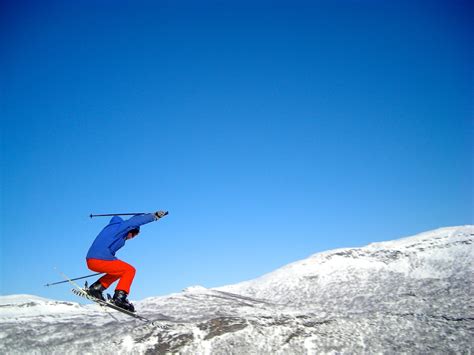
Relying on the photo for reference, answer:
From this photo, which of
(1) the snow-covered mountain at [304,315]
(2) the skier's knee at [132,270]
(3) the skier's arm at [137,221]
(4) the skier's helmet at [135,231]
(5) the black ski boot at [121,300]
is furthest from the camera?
(1) the snow-covered mountain at [304,315]

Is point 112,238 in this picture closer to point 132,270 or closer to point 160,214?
point 132,270

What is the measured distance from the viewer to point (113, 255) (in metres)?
13.4

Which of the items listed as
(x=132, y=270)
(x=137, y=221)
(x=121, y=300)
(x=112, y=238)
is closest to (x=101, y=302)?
(x=121, y=300)

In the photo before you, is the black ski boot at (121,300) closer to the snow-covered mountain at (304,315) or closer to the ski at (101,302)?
the ski at (101,302)

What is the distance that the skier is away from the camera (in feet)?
42.7

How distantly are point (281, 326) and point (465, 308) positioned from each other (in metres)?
11.0

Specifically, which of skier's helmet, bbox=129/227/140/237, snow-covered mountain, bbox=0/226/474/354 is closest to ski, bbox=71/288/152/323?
skier's helmet, bbox=129/227/140/237

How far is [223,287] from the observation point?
33.3 meters

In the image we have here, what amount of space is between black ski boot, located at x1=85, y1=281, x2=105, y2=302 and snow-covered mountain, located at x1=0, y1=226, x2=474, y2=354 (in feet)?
20.8

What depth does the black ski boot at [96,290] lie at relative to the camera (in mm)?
13570

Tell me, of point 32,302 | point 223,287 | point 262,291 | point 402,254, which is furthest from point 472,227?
point 32,302

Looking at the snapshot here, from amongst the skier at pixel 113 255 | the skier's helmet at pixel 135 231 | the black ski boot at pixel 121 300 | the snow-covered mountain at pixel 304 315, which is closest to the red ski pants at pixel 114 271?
the skier at pixel 113 255

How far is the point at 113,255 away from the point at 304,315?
1354cm

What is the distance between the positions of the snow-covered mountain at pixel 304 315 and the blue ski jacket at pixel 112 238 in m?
7.78
